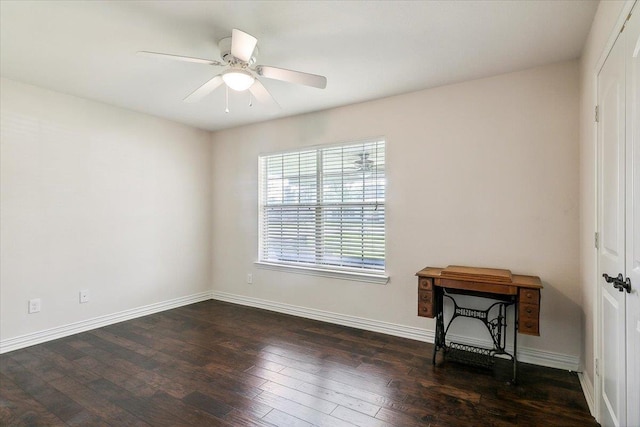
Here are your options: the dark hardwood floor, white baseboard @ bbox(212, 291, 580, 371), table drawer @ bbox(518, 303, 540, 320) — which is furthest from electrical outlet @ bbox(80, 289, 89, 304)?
table drawer @ bbox(518, 303, 540, 320)

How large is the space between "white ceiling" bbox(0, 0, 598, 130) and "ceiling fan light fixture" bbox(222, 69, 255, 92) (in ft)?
0.90

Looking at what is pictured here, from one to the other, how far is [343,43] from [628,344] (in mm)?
2382

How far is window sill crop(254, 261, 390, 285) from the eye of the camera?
341cm

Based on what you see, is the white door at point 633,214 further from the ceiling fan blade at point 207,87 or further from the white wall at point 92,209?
the white wall at point 92,209

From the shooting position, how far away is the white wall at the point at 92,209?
2.98m

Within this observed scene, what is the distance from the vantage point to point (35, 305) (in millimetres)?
3094

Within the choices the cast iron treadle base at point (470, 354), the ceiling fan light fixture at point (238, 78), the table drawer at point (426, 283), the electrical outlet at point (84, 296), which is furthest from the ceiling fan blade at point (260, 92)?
the electrical outlet at point (84, 296)

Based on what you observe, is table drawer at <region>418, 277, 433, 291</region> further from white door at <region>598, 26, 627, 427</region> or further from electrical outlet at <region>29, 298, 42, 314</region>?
electrical outlet at <region>29, 298, 42, 314</region>

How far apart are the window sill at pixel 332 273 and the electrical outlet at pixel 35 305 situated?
226cm

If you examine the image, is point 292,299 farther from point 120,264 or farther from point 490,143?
point 490,143

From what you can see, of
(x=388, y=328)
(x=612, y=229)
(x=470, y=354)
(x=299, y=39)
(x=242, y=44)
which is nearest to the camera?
(x=612, y=229)

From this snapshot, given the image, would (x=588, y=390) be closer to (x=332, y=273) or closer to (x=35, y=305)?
(x=332, y=273)

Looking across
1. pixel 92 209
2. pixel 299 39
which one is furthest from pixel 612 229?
pixel 92 209

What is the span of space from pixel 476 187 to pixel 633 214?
5.16 feet
